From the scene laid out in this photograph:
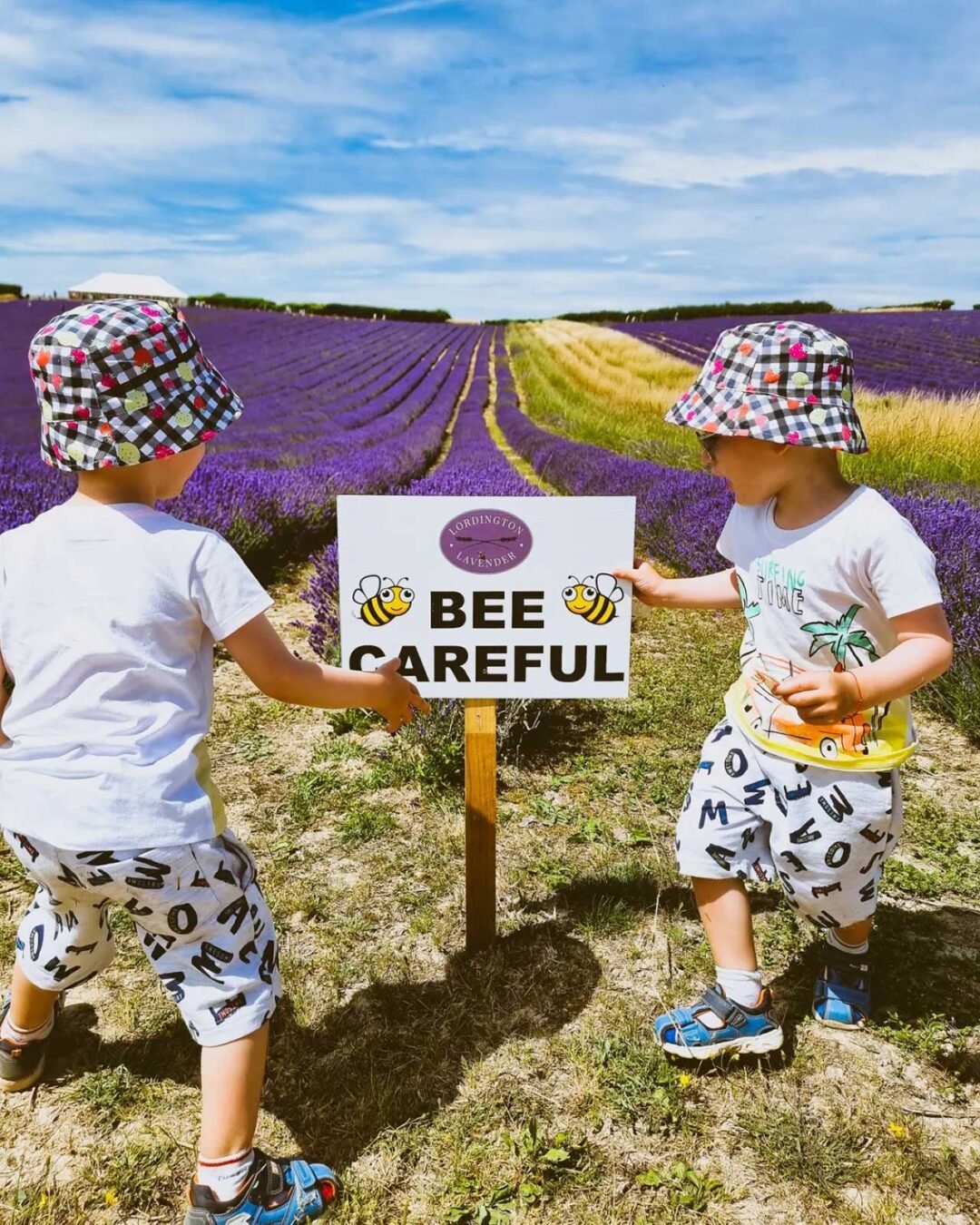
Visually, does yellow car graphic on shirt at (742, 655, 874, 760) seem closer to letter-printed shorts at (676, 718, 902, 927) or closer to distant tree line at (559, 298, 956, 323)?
letter-printed shorts at (676, 718, 902, 927)

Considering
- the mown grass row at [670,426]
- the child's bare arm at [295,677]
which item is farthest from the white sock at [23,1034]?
the mown grass row at [670,426]

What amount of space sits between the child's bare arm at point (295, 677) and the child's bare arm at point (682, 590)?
66 cm

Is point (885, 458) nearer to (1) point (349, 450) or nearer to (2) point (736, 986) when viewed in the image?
(1) point (349, 450)

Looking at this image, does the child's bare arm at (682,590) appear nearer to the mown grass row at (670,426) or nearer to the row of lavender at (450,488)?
the row of lavender at (450,488)

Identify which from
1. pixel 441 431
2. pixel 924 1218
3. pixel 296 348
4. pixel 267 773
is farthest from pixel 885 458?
pixel 296 348

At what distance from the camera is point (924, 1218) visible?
1407 mm

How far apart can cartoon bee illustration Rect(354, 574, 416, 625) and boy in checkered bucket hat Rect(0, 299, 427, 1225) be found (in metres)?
A: 0.47

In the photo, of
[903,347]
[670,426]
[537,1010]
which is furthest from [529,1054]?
[903,347]

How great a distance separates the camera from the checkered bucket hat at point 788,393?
1454 millimetres

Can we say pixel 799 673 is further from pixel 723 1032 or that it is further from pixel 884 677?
pixel 723 1032

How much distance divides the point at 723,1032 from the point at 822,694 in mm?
830

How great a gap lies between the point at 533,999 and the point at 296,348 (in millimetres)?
28845

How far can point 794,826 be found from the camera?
160cm

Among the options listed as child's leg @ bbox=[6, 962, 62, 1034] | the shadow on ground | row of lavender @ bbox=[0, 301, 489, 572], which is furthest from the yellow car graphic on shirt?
row of lavender @ bbox=[0, 301, 489, 572]
